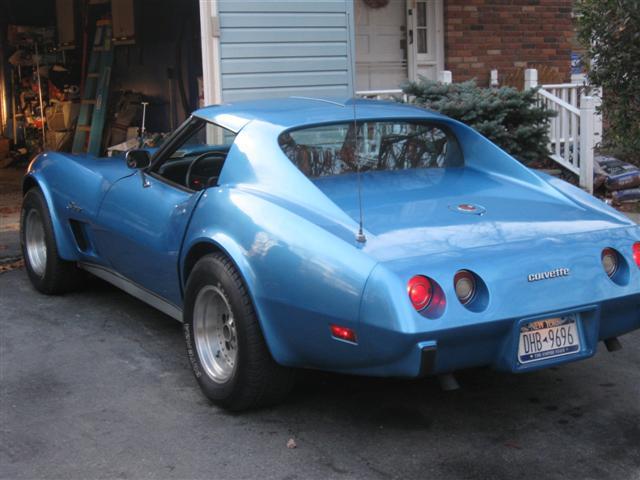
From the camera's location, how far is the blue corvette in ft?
11.9

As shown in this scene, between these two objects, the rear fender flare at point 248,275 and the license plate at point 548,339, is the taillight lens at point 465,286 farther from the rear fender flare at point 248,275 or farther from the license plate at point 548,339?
the rear fender flare at point 248,275

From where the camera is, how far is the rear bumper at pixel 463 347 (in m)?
3.51

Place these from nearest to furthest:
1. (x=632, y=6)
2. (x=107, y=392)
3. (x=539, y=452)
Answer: (x=539, y=452) → (x=107, y=392) → (x=632, y=6)

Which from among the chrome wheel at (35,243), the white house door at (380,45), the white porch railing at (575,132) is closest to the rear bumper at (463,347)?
the chrome wheel at (35,243)

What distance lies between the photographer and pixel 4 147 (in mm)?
15414

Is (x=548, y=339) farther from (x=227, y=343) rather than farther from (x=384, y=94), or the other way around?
(x=384, y=94)

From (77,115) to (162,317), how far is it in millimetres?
8785

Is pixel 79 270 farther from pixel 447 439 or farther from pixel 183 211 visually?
pixel 447 439

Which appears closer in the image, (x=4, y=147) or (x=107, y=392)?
(x=107, y=392)

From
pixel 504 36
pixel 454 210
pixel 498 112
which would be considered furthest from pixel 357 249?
pixel 504 36

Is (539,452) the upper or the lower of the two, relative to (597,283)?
lower

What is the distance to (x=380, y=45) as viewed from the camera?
12.4 metres

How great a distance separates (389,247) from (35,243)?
374 centimetres

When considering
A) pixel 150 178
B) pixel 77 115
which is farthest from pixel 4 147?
pixel 150 178
